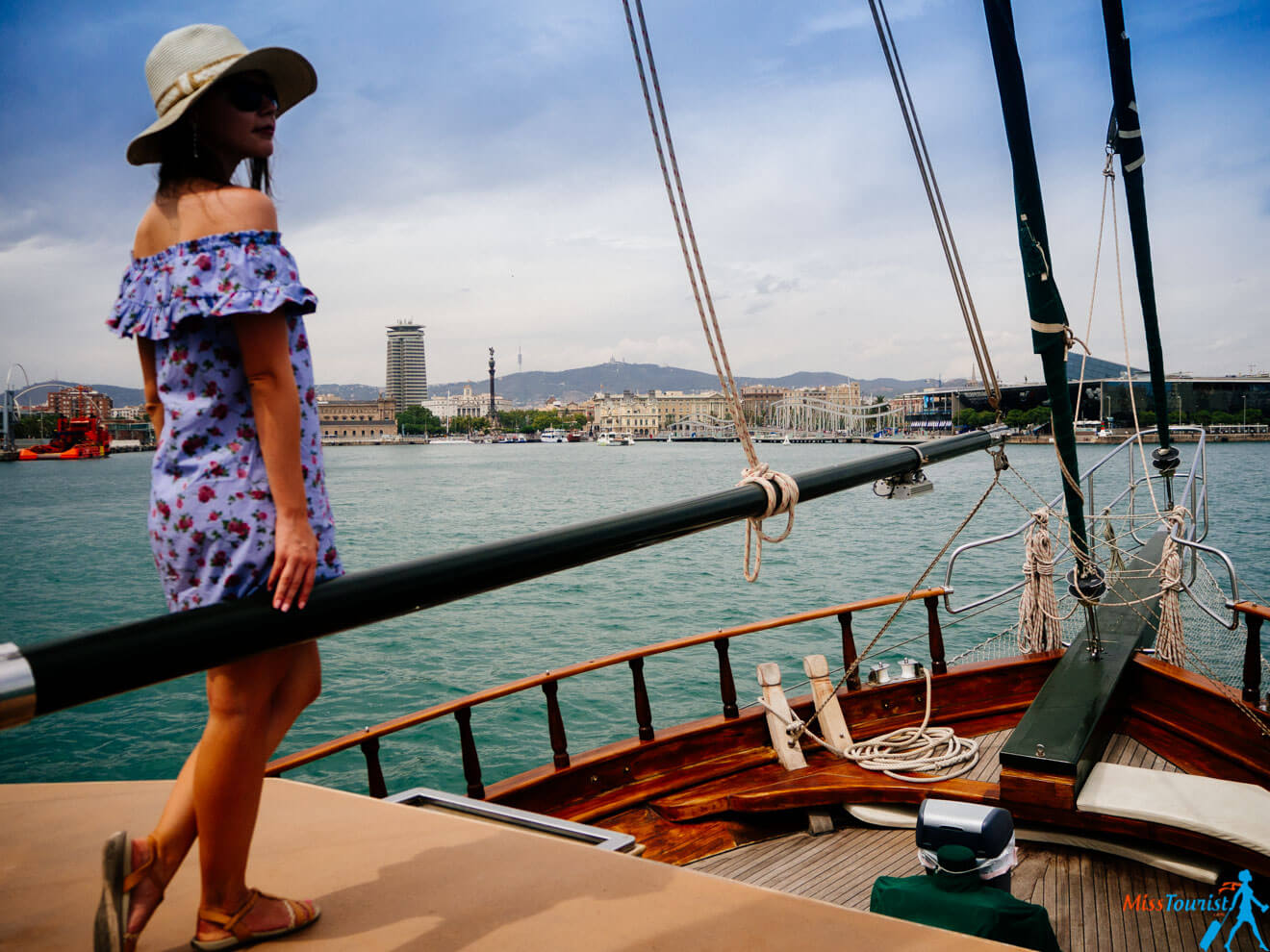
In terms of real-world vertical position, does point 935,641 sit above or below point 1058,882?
above

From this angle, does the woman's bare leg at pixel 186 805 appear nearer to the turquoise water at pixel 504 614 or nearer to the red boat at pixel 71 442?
the turquoise water at pixel 504 614

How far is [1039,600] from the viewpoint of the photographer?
3.75 m

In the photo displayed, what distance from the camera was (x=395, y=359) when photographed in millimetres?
172750

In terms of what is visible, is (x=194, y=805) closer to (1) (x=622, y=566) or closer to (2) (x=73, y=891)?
(2) (x=73, y=891)

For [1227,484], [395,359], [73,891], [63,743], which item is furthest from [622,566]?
[395,359]

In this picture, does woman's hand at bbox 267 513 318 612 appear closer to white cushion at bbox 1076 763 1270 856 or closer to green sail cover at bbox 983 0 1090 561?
white cushion at bbox 1076 763 1270 856

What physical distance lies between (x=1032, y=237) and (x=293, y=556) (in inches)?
133

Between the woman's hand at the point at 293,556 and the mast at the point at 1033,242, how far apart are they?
3196mm

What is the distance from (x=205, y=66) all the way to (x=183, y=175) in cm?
13

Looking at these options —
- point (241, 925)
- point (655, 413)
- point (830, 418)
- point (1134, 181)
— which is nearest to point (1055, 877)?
point (241, 925)

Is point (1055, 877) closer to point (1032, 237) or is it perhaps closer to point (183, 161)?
point (1032, 237)

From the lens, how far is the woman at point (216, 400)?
996mm

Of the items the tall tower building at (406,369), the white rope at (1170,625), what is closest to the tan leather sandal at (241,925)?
the white rope at (1170,625)

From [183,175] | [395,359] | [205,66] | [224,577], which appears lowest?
[224,577]
